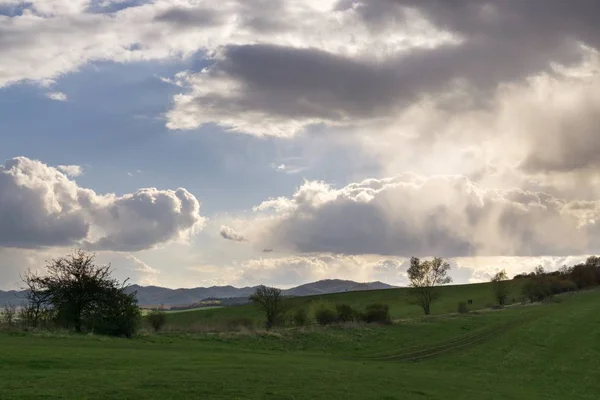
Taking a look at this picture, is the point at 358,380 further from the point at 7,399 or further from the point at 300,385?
the point at 7,399

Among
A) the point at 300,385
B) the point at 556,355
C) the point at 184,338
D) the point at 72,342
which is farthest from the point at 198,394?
the point at 556,355

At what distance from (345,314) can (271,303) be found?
11.2m

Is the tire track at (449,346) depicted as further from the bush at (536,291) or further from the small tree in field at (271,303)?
the bush at (536,291)

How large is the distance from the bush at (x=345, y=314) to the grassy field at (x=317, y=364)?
20.3 feet

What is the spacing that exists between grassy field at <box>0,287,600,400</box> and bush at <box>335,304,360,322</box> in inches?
243

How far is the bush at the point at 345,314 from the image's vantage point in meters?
87.0

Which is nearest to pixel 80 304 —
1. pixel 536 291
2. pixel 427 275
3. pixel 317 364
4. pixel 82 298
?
pixel 82 298

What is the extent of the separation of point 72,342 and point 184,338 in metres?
14.3

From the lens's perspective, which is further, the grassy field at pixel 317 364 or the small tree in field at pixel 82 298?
the small tree in field at pixel 82 298

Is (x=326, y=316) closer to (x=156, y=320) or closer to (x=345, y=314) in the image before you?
(x=345, y=314)

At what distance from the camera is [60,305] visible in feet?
210

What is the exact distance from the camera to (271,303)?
88500 millimetres

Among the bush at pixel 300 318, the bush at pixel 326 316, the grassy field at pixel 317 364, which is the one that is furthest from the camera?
the bush at pixel 300 318

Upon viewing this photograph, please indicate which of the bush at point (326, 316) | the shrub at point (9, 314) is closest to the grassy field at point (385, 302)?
the bush at point (326, 316)
